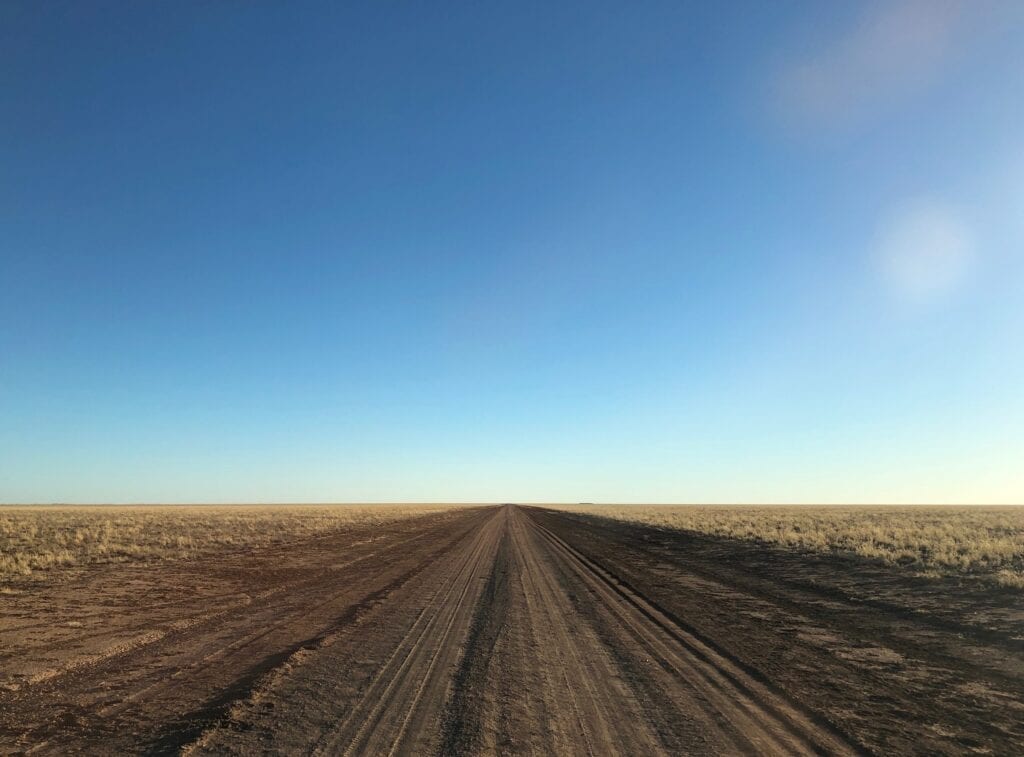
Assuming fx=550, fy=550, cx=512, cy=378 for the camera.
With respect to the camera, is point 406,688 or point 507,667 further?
point 507,667

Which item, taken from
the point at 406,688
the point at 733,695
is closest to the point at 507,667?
the point at 406,688

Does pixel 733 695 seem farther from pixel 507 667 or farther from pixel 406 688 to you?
pixel 406 688

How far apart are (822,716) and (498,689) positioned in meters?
3.32

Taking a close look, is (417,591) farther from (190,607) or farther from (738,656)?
(738,656)

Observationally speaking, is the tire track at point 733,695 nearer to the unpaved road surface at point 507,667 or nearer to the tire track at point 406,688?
the unpaved road surface at point 507,667

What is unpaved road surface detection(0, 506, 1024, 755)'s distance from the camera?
4926 millimetres

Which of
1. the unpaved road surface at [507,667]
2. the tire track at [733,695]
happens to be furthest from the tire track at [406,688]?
the tire track at [733,695]

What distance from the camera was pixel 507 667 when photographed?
7.02 meters


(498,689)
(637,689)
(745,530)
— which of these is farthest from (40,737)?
(745,530)

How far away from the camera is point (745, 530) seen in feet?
95.4

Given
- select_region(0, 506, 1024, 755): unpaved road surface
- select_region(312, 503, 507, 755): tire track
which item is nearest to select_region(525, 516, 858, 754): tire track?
select_region(0, 506, 1024, 755): unpaved road surface

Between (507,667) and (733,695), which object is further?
(507,667)

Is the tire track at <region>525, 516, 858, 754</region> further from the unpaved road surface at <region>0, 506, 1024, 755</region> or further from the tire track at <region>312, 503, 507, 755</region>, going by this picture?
the tire track at <region>312, 503, 507, 755</region>

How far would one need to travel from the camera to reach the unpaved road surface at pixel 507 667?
493 cm
